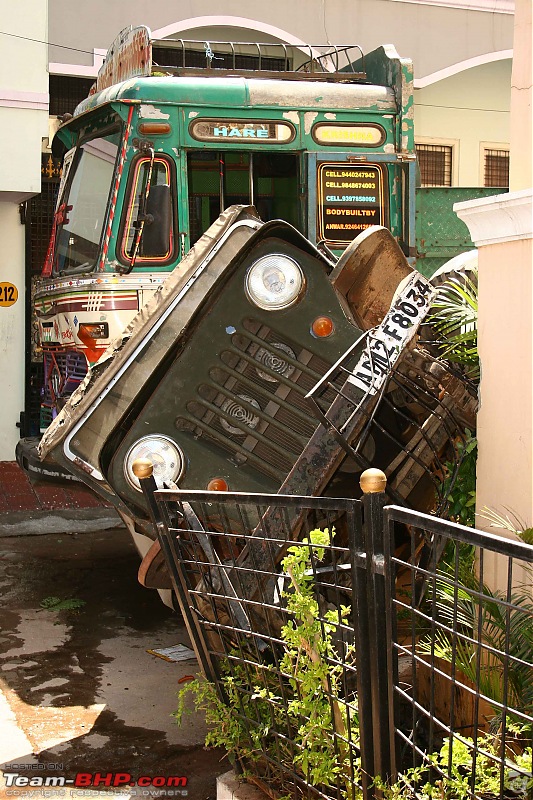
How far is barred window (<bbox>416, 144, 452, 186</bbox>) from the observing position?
13.5m

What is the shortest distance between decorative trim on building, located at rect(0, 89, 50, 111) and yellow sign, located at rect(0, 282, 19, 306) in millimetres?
2250

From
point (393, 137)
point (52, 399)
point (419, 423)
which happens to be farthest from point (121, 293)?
point (419, 423)

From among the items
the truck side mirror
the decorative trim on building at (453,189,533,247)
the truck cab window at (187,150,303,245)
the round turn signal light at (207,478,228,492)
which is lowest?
the round turn signal light at (207,478,228,492)

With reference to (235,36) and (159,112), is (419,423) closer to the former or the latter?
(159,112)

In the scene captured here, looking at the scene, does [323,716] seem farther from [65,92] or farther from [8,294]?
[65,92]

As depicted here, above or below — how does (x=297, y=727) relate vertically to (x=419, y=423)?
below

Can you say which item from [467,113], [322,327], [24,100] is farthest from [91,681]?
[467,113]

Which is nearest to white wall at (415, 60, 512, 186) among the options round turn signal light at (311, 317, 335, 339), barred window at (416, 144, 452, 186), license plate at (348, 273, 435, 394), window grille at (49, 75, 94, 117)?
barred window at (416, 144, 452, 186)

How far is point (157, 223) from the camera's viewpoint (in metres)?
7.19

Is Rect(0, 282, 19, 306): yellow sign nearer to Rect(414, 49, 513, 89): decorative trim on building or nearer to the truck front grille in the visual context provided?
Rect(414, 49, 513, 89): decorative trim on building

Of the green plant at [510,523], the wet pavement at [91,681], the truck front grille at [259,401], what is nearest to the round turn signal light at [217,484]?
the truck front grille at [259,401]

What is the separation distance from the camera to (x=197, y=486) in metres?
4.73

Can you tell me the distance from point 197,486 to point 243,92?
388cm

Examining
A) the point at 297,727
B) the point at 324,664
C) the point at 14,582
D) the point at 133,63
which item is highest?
the point at 133,63
